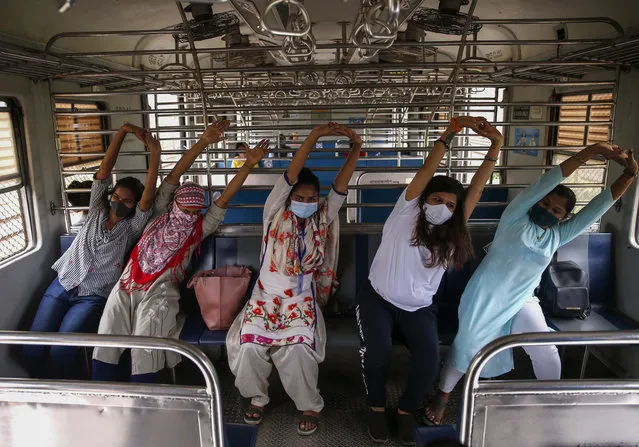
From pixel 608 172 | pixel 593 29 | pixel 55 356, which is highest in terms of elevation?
pixel 593 29

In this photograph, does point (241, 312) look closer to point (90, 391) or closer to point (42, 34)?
point (90, 391)

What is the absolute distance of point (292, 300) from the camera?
3195 mm

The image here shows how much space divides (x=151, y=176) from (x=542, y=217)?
2.66 meters

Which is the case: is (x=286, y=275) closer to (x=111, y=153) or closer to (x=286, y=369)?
(x=286, y=369)

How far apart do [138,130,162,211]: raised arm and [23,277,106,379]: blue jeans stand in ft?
2.61

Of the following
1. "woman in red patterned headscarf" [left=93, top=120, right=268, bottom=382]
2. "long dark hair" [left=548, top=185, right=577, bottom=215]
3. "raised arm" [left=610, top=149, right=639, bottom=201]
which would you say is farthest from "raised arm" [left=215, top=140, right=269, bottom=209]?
"raised arm" [left=610, top=149, right=639, bottom=201]

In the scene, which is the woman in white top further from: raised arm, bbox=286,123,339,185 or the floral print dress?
raised arm, bbox=286,123,339,185

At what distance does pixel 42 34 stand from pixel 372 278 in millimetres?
3311

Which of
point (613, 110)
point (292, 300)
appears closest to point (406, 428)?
point (292, 300)

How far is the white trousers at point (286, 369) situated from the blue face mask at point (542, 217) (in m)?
1.64

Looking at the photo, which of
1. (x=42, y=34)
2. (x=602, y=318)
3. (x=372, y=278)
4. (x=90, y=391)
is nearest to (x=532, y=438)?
(x=372, y=278)

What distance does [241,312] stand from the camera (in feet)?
10.9

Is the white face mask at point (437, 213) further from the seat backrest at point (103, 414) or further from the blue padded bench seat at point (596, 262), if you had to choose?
the seat backrest at point (103, 414)

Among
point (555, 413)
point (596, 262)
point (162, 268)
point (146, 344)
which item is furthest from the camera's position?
point (596, 262)
